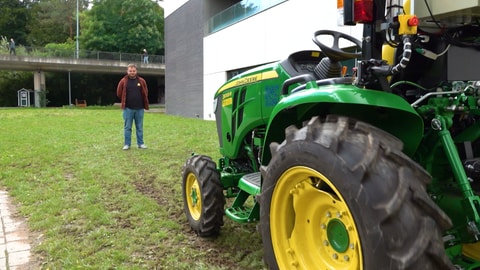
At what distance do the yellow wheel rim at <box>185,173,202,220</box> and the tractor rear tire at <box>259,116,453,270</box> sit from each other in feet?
5.44

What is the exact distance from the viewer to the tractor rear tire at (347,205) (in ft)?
5.75

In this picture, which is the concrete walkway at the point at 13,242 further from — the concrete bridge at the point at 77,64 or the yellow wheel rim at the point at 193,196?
the concrete bridge at the point at 77,64

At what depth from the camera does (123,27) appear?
163ft

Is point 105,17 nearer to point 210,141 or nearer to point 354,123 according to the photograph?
point 210,141

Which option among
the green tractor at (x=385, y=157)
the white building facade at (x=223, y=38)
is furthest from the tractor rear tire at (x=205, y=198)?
the white building facade at (x=223, y=38)

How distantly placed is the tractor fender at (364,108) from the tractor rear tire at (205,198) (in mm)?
1440

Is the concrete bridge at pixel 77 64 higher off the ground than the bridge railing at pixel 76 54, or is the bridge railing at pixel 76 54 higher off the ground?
the bridge railing at pixel 76 54

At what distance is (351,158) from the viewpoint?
1.93m

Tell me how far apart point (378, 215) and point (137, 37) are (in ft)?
163

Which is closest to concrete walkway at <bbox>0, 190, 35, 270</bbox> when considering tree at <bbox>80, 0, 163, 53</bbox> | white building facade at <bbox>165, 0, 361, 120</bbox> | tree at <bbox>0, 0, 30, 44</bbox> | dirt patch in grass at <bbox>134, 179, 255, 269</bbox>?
dirt patch in grass at <bbox>134, 179, 255, 269</bbox>

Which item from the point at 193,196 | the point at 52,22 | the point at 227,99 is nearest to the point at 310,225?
the point at 193,196

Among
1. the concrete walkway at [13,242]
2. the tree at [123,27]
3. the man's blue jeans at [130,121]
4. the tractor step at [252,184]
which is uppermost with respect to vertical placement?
the tree at [123,27]

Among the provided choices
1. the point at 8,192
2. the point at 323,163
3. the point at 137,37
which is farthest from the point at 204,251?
the point at 137,37

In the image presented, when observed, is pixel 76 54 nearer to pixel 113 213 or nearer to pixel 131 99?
pixel 131 99
